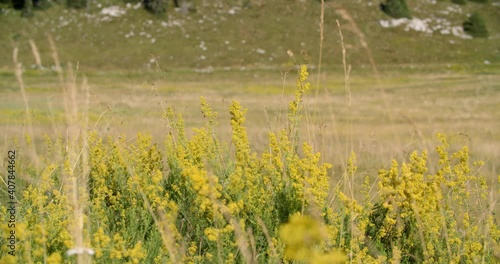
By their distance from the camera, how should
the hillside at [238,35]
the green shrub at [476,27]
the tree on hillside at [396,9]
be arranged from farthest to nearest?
the green shrub at [476,27], the tree on hillside at [396,9], the hillside at [238,35]

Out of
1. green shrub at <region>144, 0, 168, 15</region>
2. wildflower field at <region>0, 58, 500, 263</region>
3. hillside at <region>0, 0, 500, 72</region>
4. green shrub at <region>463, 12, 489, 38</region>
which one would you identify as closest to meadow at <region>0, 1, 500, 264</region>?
wildflower field at <region>0, 58, 500, 263</region>

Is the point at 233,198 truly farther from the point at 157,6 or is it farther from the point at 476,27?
the point at 476,27

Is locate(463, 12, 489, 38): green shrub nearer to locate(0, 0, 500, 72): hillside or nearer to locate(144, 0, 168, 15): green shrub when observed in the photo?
locate(0, 0, 500, 72): hillside

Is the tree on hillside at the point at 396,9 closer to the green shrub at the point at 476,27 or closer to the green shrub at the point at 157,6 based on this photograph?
the green shrub at the point at 476,27

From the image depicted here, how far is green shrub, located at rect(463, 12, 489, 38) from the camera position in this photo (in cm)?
5400

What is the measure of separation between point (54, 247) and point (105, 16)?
175ft

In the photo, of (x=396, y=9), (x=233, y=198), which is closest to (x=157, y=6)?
(x=396, y=9)

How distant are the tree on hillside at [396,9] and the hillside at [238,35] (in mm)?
554

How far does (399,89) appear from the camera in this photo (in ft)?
85.6

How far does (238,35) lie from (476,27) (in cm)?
1616

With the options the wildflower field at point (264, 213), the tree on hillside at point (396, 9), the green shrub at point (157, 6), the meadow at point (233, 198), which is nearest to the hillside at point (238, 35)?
the green shrub at point (157, 6)

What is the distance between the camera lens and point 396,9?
53062 millimetres

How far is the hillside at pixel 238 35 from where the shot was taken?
49.1 meters

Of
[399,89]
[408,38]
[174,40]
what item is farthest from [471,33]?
[399,89]
